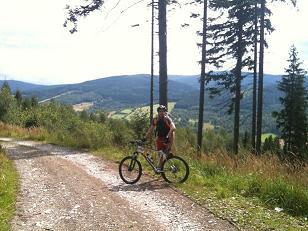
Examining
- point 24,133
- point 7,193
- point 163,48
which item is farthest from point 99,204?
point 24,133

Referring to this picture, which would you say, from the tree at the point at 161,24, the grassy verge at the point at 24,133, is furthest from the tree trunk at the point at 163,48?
the grassy verge at the point at 24,133

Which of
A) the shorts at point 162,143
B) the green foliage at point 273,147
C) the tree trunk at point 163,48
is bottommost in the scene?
the green foliage at point 273,147

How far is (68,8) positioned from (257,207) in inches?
476

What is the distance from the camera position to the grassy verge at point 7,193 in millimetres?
7972

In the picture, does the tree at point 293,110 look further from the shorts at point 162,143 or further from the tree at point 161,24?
the shorts at point 162,143

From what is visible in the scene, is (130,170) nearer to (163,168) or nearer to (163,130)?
(163,168)

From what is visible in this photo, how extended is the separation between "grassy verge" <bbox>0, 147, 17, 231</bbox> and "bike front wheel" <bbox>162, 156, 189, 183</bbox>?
159 inches

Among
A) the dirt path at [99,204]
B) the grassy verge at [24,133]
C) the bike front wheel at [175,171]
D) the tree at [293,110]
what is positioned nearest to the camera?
the dirt path at [99,204]

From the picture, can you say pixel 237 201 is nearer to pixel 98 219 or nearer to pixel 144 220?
pixel 144 220

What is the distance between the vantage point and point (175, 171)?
11352mm

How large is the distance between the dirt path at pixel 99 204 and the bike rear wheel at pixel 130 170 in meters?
0.20

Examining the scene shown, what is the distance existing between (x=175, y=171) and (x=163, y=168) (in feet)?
1.31

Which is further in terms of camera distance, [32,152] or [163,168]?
[32,152]

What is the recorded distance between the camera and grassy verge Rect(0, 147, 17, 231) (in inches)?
314
